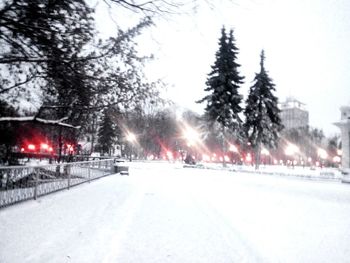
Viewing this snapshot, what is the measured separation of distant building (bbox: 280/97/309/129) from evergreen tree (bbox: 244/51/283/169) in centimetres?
10959

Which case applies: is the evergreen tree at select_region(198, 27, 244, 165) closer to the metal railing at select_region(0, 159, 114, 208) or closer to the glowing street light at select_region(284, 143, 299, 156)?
the glowing street light at select_region(284, 143, 299, 156)

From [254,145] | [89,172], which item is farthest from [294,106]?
[89,172]

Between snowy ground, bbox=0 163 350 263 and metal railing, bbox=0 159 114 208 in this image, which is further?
metal railing, bbox=0 159 114 208

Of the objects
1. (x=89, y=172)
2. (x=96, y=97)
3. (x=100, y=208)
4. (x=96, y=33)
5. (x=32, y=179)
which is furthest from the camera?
Answer: (x=89, y=172)

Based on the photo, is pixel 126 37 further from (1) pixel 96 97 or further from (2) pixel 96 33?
(1) pixel 96 97

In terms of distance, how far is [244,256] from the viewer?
16.2 ft

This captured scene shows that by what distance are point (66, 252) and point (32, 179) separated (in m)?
5.94

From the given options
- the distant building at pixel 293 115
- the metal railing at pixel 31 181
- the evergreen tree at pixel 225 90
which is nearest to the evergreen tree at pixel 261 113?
the evergreen tree at pixel 225 90

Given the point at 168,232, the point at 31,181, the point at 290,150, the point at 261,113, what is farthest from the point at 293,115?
the point at 168,232

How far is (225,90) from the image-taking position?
134 feet

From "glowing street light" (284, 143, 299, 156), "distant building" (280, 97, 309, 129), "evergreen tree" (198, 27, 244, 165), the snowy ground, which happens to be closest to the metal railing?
the snowy ground

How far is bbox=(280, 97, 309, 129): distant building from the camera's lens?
146750 millimetres

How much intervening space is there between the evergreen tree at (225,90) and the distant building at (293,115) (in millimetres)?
112740

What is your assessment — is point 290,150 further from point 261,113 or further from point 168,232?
point 168,232
